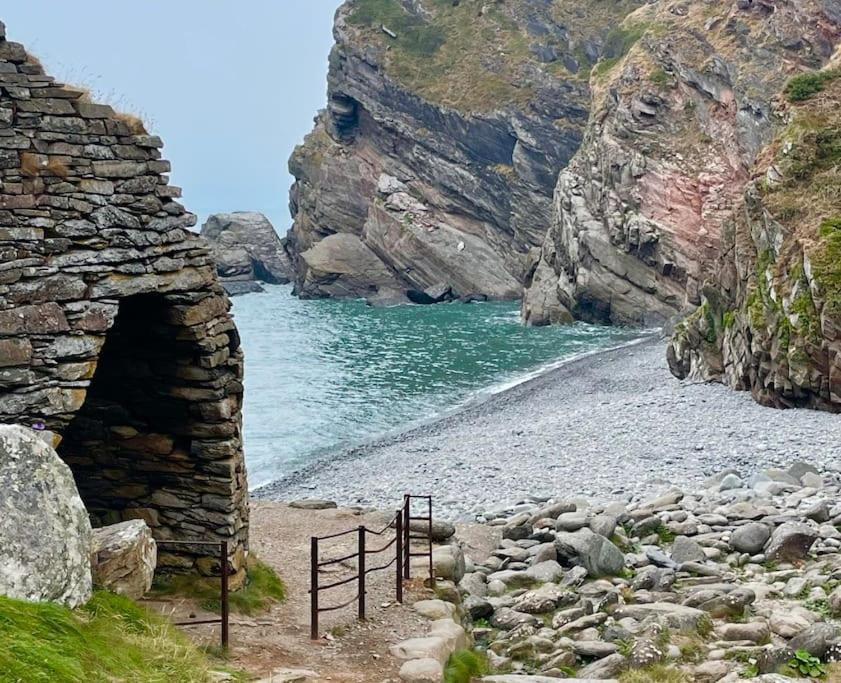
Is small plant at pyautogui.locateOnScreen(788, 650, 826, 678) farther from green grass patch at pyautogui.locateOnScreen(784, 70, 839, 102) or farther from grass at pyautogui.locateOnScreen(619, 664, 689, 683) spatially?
green grass patch at pyautogui.locateOnScreen(784, 70, 839, 102)

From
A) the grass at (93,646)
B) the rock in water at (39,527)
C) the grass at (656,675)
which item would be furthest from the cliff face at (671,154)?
the rock in water at (39,527)

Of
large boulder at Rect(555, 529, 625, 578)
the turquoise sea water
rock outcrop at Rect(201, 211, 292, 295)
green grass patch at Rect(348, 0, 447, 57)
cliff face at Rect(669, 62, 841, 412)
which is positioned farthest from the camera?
rock outcrop at Rect(201, 211, 292, 295)

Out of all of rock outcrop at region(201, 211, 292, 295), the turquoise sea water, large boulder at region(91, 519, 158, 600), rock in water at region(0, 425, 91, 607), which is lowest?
the turquoise sea water

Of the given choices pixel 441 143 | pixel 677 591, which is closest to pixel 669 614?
pixel 677 591

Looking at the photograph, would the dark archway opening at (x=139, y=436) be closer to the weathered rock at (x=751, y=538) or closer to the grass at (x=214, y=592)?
the grass at (x=214, y=592)

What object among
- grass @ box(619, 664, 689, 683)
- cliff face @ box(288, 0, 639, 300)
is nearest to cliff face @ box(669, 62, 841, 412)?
grass @ box(619, 664, 689, 683)

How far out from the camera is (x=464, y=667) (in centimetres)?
1136

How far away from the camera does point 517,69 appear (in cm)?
13025

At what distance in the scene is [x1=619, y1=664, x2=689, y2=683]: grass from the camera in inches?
417

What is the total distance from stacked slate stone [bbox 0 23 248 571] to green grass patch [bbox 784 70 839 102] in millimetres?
34526

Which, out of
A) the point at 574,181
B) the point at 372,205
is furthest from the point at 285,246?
the point at 574,181

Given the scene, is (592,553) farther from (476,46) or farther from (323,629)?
(476,46)

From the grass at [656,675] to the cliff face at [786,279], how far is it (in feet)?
68.5

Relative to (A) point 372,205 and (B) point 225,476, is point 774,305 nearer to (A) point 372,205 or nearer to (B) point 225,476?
(B) point 225,476
